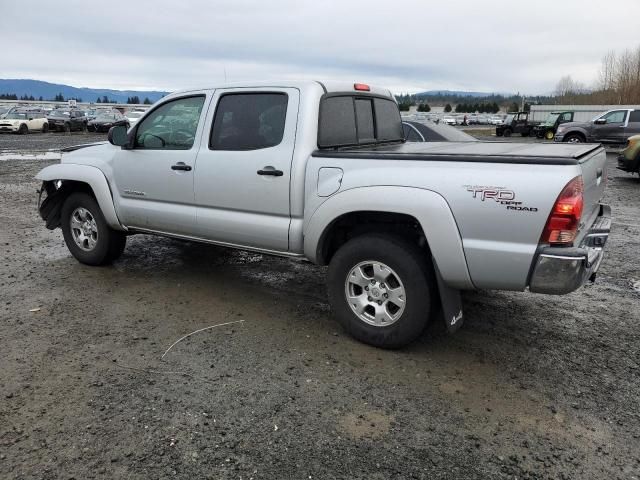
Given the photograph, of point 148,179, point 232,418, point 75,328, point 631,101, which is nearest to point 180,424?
point 232,418

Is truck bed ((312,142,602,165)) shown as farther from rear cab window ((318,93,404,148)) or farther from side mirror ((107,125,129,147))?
side mirror ((107,125,129,147))

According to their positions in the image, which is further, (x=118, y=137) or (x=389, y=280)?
(x=118, y=137)

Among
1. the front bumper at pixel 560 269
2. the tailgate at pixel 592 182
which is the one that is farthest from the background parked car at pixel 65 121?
the front bumper at pixel 560 269

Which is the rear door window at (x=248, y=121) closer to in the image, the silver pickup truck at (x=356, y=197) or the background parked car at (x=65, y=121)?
the silver pickup truck at (x=356, y=197)

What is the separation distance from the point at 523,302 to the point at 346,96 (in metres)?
2.56

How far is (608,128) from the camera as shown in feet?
74.8

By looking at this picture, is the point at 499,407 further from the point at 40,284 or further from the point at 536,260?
the point at 40,284

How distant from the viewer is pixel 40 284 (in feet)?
18.0

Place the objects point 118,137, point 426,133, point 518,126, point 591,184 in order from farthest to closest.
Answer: point 518,126 < point 426,133 < point 118,137 < point 591,184

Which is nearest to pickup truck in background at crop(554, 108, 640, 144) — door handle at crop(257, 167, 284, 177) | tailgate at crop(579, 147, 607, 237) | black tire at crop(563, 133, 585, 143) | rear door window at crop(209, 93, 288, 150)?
black tire at crop(563, 133, 585, 143)

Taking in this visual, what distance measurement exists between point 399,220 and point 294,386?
1.41m

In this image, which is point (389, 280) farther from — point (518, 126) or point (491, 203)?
point (518, 126)

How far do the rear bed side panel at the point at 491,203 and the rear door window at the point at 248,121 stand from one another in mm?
1159

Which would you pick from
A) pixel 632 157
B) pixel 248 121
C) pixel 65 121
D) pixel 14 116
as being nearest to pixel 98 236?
pixel 248 121
